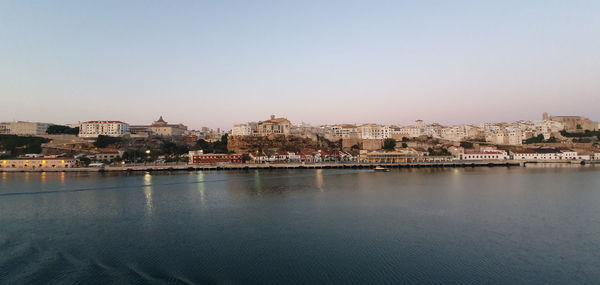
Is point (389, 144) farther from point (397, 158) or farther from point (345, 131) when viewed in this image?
point (345, 131)

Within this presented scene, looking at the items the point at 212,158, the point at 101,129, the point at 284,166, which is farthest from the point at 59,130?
the point at 284,166

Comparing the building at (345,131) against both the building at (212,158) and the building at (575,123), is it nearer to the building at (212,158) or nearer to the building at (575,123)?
the building at (212,158)

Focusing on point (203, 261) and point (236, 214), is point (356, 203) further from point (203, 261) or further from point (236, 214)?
point (203, 261)

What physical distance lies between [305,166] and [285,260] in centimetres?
2406

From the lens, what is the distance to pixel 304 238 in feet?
27.1

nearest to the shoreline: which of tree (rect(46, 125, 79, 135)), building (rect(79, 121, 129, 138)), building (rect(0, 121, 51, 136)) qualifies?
building (rect(79, 121, 129, 138))

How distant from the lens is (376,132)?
45.1 m

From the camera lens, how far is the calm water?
6.16 metres

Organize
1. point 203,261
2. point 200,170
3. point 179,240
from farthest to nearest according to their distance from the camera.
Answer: point 200,170, point 179,240, point 203,261

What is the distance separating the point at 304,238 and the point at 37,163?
30890 millimetres

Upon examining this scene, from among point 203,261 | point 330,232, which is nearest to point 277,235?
point 330,232

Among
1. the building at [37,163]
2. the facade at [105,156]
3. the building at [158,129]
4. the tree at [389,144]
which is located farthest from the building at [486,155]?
Result: the building at [158,129]

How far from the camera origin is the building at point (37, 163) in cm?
2980

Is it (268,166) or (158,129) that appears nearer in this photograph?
(268,166)
